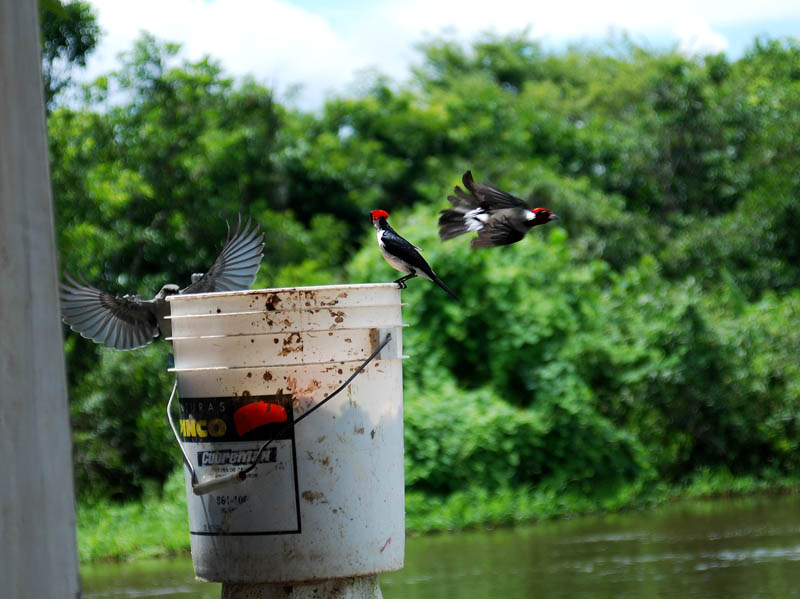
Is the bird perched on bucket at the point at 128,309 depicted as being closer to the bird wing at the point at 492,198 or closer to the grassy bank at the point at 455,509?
the bird wing at the point at 492,198

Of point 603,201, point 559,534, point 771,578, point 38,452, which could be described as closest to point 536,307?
point 559,534

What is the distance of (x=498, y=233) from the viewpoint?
164 inches

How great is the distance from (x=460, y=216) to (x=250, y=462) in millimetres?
1425

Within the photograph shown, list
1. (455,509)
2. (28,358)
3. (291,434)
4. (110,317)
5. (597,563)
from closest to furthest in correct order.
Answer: (28,358)
(291,434)
(110,317)
(597,563)
(455,509)

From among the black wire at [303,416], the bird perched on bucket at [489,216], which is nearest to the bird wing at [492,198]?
the bird perched on bucket at [489,216]

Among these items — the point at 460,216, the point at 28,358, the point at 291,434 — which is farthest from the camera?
the point at 460,216

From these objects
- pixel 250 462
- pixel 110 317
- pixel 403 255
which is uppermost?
pixel 403 255

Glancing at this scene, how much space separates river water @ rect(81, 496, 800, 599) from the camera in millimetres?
6402

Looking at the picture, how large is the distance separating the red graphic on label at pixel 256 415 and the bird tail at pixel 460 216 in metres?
1.21

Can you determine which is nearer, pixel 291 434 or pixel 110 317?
pixel 291 434

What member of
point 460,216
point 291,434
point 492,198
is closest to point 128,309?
point 291,434

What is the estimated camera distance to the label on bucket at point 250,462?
327 centimetres

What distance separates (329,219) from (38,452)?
563 inches

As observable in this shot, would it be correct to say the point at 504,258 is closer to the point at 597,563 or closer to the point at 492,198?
the point at 597,563
